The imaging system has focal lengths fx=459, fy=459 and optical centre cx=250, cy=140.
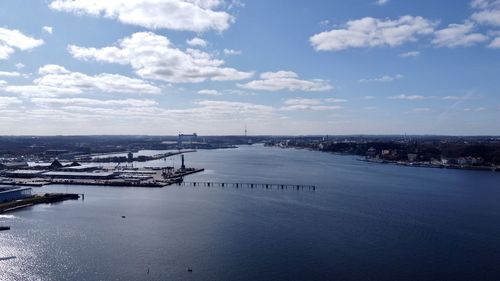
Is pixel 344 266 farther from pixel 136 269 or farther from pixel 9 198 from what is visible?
pixel 9 198

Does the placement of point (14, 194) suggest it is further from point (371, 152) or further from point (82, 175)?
point (371, 152)

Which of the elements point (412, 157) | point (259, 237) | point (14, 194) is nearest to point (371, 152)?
point (412, 157)

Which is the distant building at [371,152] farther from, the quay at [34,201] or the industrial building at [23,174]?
the quay at [34,201]

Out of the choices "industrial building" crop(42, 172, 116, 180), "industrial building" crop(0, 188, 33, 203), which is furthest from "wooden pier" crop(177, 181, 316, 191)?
"industrial building" crop(0, 188, 33, 203)

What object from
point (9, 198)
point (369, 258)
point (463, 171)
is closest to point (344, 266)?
point (369, 258)

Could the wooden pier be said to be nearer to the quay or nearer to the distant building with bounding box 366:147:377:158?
the quay

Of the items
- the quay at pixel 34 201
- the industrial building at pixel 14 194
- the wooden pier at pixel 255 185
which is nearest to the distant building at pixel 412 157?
the wooden pier at pixel 255 185
